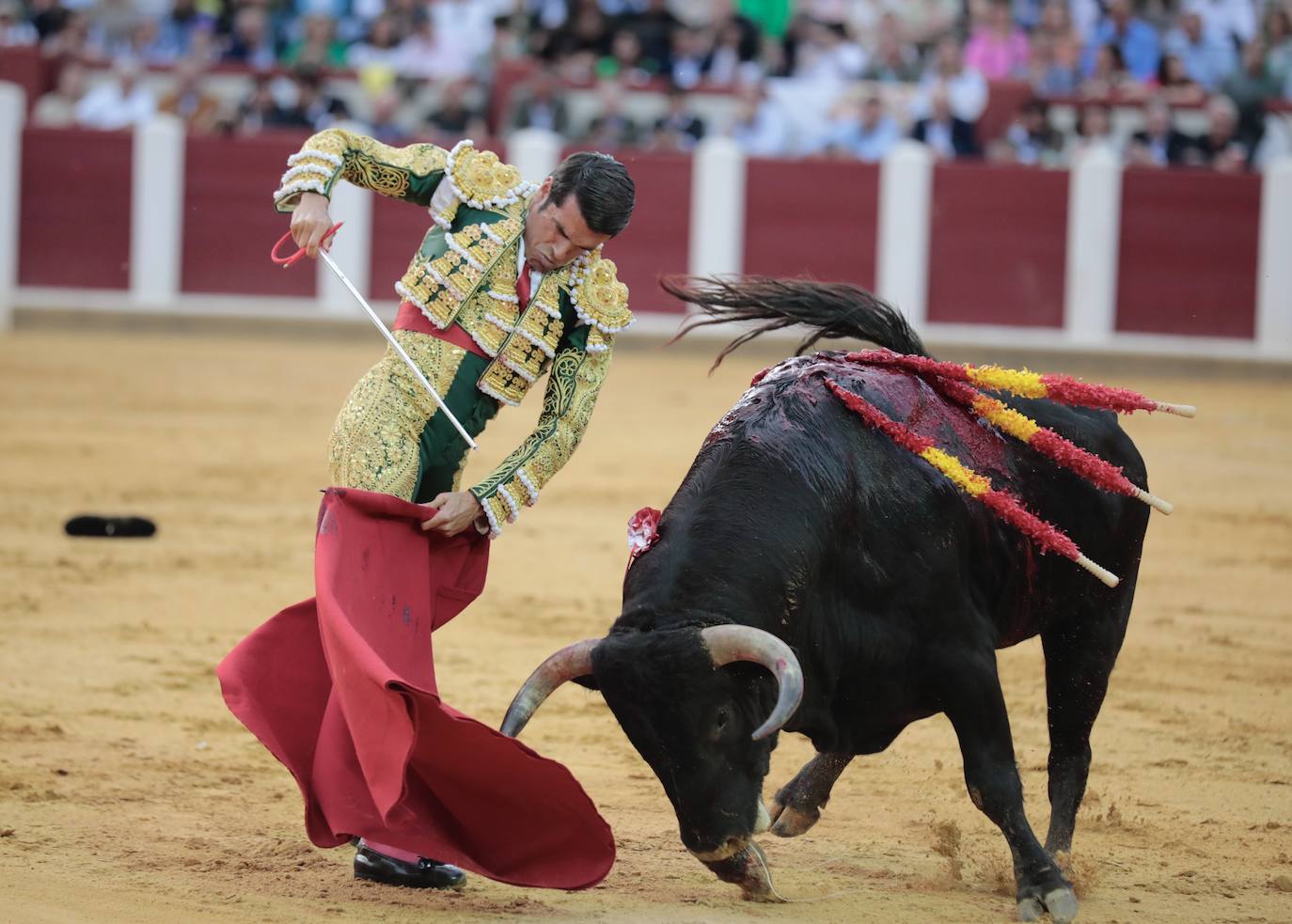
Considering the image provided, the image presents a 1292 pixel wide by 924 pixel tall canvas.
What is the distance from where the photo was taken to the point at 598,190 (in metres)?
2.88

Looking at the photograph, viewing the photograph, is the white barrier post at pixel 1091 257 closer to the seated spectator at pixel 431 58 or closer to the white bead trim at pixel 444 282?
the seated spectator at pixel 431 58

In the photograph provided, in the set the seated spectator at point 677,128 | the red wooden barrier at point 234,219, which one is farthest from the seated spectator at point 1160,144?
the red wooden barrier at point 234,219

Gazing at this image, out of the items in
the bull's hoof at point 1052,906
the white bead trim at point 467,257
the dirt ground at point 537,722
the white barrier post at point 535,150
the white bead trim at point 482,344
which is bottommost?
the dirt ground at point 537,722

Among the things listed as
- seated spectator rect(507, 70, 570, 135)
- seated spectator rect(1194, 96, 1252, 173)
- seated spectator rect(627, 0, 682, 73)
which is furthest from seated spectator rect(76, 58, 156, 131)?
seated spectator rect(1194, 96, 1252, 173)

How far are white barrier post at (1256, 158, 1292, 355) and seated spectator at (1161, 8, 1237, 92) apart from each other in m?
0.77

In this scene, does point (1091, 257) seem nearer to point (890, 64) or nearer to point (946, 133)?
point (946, 133)

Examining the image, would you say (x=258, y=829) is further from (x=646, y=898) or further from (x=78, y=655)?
(x=78, y=655)

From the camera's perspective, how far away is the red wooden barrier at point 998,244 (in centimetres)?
1166

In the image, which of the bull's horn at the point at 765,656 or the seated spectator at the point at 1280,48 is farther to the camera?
the seated spectator at the point at 1280,48

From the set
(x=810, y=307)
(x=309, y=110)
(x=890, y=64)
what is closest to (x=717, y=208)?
(x=890, y=64)

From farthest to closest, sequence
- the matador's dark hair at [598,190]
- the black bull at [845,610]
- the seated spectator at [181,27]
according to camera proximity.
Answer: the seated spectator at [181,27]
the matador's dark hair at [598,190]
the black bull at [845,610]

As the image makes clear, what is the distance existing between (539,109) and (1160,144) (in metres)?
3.92

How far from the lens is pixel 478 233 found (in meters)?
3.05

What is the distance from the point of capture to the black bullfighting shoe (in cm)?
301
